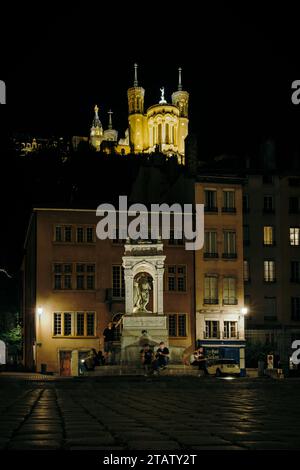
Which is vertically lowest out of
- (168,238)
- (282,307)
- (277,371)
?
(277,371)

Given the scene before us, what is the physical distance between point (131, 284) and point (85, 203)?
19.2 metres

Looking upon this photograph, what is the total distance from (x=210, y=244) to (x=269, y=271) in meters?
6.22

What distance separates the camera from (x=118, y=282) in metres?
60.5

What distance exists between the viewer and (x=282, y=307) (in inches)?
2672

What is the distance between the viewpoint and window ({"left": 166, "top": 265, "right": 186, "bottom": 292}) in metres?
61.9

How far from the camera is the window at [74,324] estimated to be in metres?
58.9

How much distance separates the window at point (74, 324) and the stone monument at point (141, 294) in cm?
1618

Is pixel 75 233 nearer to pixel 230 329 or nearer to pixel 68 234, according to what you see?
pixel 68 234

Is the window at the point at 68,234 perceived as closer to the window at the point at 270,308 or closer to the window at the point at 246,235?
the window at the point at 246,235

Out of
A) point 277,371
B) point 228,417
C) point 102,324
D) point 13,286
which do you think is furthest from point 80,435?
point 13,286

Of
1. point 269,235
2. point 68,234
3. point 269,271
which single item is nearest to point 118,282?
point 68,234

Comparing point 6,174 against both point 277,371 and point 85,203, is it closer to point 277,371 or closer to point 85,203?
point 85,203

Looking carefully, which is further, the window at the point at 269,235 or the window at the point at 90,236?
the window at the point at 269,235

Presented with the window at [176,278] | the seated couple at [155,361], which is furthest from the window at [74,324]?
the seated couple at [155,361]
